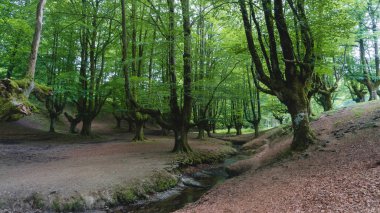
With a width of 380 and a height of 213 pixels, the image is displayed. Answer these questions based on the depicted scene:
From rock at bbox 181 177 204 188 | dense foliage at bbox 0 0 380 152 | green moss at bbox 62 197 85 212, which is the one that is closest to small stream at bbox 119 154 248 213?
rock at bbox 181 177 204 188

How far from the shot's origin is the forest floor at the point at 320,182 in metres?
5.56

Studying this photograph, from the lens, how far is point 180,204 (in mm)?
9180

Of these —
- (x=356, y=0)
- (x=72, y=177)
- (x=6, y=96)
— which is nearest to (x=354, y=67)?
(x=356, y=0)

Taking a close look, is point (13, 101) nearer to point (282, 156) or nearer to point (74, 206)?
point (74, 206)

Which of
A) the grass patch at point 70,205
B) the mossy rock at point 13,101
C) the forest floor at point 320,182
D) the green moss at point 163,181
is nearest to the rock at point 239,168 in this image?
the forest floor at point 320,182

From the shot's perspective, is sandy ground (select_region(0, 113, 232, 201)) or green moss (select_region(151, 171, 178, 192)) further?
green moss (select_region(151, 171, 178, 192))

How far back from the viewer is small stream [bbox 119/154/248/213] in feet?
28.7

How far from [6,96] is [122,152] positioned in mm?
10430

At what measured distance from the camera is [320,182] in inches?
271

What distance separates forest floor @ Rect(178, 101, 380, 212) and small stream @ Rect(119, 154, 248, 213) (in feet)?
3.94

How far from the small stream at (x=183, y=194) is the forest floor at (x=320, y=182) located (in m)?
1.20

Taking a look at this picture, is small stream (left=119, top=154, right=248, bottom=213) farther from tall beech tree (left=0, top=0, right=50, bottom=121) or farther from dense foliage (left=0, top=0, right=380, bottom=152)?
tall beech tree (left=0, top=0, right=50, bottom=121)

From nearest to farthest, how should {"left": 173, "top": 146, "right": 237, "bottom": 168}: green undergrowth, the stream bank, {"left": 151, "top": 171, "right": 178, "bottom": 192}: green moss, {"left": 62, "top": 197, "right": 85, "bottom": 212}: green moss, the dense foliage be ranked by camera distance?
{"left": 62, "top": 197, "right": 85, "bottom": 212}: green moss → the stream bank → {"left": 151, "top": 171, "right": 178, "bottom": 192}: green moss → the dense foliage → {"left": 173, "top": 146, "right": 237, "bottom": 168}: green undergrowth

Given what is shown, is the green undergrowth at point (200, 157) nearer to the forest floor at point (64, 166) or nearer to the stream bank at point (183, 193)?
the forest floor at point (64, 166)
